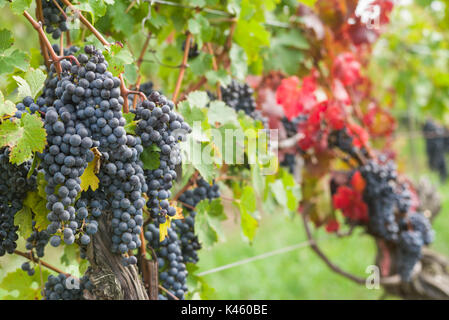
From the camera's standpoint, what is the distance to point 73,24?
1.17m

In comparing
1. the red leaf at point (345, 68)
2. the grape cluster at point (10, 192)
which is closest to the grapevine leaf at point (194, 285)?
the grape cluster at point (10, 192)

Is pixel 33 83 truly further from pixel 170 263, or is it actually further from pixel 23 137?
pixel 170 263

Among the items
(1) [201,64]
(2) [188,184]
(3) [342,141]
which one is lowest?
(2) [188,184]

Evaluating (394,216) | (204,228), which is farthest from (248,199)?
(394,216)

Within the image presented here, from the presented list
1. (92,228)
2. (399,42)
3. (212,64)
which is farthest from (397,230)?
(399,42)

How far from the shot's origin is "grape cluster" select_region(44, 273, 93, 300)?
121 cm

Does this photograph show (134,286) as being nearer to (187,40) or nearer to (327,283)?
(187,40)

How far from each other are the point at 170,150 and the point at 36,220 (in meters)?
0.35

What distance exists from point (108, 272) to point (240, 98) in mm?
885

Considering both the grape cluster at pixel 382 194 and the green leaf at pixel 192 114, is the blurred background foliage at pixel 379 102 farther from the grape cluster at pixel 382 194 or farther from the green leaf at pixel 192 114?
the green leaf at pixel 192 114

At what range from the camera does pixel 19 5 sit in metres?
0.98

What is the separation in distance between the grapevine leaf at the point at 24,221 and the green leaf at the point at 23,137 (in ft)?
0.63

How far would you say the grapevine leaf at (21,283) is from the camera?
4.42 feet

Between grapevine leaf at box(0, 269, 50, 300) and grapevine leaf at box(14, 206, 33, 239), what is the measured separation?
0.35 meters
